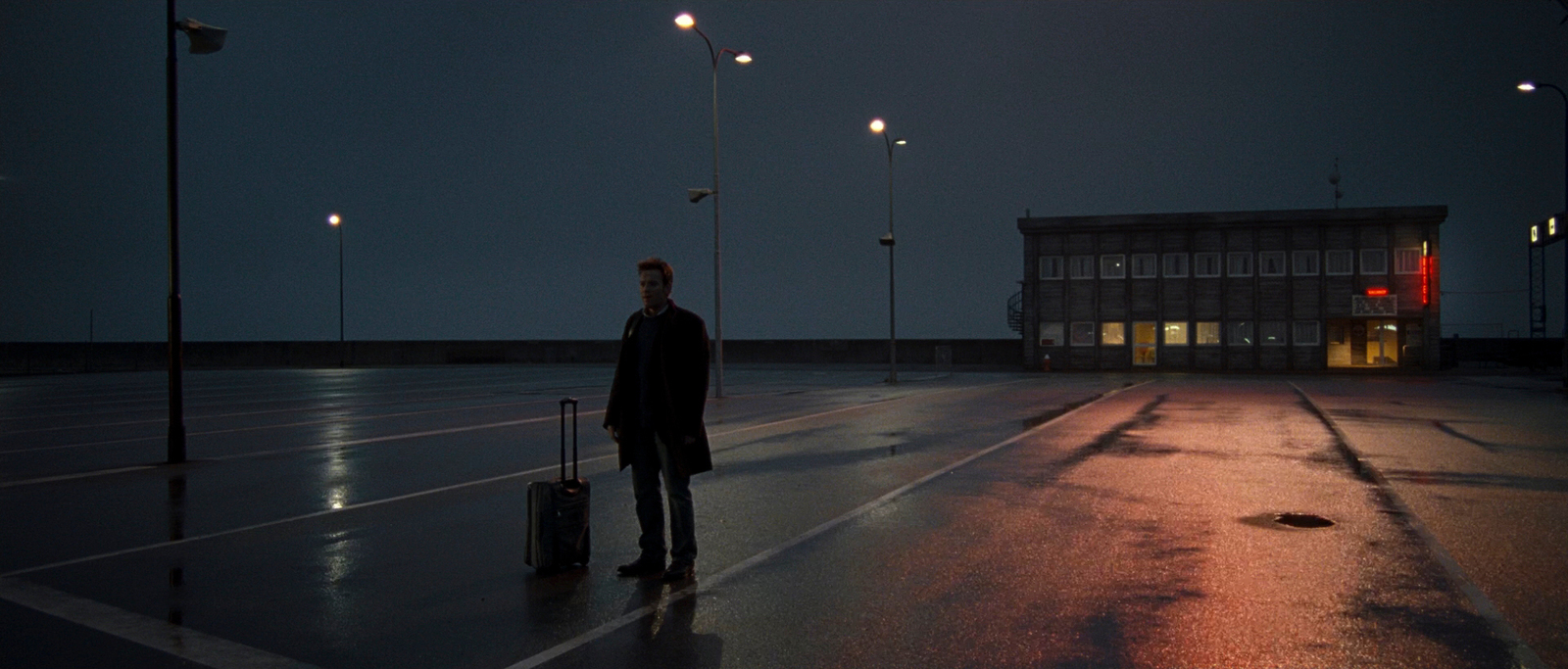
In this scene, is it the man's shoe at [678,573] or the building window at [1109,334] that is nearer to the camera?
the man's shoe at [678,573]

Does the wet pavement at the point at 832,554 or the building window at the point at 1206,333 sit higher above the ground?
the building window at the point at 1206,333

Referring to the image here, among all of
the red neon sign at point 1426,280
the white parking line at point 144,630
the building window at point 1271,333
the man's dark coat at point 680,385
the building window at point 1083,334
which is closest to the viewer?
the white parking line at point 144,630

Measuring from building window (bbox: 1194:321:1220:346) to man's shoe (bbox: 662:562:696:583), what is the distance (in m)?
49.5

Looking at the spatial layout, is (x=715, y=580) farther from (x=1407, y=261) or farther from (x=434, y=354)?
(x=434, y=354)

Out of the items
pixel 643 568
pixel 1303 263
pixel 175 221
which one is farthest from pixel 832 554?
pixel 1303 263

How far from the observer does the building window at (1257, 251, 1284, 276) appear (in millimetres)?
50594

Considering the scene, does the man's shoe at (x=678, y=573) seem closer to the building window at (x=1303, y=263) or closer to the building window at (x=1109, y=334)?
the building window at (x=1109, y=334)

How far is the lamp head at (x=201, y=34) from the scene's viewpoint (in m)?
12.8

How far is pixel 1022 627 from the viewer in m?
5.23

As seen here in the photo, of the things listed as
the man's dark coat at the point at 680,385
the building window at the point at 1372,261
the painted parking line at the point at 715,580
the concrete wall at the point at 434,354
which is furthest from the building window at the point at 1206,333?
the man's dark coat at the point at 680,385

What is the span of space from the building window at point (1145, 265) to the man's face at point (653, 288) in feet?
162

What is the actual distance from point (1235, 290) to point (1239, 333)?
7.00ft

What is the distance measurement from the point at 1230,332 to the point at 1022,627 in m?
50.2

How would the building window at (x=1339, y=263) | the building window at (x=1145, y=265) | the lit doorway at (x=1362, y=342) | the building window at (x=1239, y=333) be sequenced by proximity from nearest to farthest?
1. the building window at (x=1339, y=263)
2. the lit doorway at (x=1362, y=342)
3. the building window at (x=1239, y=333)
4. the building window at (x=1145, y=265)
